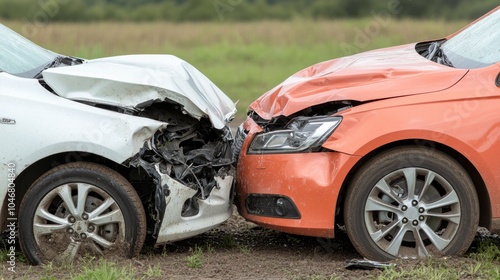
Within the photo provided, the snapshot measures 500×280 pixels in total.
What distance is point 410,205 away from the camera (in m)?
5.50

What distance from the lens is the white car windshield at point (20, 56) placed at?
599cm

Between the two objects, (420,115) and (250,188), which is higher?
(420,115)

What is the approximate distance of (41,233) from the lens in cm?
551

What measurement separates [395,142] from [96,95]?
1.85 meters

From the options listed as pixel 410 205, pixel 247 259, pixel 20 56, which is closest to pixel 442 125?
pixel 410 205

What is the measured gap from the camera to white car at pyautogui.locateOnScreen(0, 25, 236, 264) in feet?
17.8

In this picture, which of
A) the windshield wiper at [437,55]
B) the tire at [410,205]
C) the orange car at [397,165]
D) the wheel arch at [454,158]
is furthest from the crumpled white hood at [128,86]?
the windshield wiper at [437,55]

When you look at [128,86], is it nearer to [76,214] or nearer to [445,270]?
[76,214]

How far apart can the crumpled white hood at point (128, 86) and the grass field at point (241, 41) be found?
969cm

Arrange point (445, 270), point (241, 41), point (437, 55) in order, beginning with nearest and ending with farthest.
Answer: point (445, 270) < point (437, 55) < point (241, 41)

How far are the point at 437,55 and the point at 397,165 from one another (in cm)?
129

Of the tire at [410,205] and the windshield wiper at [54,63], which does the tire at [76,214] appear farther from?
the tire at [410,205]

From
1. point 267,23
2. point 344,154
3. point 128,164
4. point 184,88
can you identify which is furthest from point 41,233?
point 267,23

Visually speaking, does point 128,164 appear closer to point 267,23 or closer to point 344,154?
point 344,154
